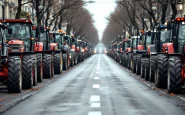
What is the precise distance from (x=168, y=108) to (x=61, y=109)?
2.76 metres

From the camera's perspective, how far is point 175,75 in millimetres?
16203

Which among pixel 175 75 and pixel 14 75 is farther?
pixel 14 75

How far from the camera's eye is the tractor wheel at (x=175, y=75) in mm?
16188

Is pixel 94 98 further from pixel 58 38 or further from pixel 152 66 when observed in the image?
pixel 58 38

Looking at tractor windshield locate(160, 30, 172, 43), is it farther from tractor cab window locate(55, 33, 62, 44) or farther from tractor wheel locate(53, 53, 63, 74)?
tractor cab window locate(55, 33, 62, 44)

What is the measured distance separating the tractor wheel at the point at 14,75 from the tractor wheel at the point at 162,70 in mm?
5429

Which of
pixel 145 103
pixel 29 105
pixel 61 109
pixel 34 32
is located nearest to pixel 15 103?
pixel 29 105

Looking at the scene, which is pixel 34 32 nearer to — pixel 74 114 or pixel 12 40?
pixel 12 40

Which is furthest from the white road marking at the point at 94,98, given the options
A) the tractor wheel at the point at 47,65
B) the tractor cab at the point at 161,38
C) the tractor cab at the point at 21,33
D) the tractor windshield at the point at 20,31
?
the tractor wheel at the point at 47,65

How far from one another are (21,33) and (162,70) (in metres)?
6.63

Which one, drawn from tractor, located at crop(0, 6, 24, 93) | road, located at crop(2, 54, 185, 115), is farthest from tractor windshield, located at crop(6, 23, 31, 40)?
road, located at crop(2, 54, 185, 115)

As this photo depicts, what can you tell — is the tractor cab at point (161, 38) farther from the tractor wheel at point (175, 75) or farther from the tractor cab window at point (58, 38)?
the tractor cab window at point (58, 38)

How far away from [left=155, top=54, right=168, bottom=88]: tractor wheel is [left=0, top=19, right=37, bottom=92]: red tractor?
16.1ft

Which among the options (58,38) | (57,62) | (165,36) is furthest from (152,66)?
(58,38)
